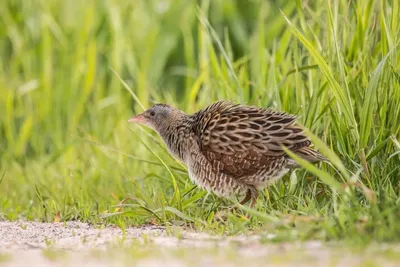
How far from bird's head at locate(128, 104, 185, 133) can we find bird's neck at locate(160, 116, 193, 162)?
1.3 inches

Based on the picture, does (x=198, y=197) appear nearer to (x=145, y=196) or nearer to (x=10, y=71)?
(x=145, y=196)

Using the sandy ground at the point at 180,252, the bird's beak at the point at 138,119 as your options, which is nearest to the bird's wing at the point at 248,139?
the sandy ground at the point at 180,252

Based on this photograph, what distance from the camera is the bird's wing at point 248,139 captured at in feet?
18.5

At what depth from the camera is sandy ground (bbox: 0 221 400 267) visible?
3680 millimetres

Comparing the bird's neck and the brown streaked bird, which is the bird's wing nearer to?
the brown streaked bird

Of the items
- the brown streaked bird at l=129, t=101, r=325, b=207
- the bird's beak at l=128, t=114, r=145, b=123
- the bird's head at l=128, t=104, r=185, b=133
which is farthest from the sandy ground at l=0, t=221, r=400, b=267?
the bird's beak at l=128, t=114, r=145, b=123

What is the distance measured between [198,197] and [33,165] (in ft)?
10.7

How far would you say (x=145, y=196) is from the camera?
6254 mm

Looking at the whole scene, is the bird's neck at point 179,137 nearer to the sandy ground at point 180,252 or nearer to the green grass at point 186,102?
the green grass at point 186,102

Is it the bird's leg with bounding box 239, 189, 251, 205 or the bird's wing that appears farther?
the bird's leg with bounding box 239, 189, 251, 205

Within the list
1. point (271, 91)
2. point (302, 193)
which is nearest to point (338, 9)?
point (271, 91)

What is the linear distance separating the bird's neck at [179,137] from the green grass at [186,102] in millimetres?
187

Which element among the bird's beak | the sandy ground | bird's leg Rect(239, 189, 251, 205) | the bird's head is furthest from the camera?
the bird's beak

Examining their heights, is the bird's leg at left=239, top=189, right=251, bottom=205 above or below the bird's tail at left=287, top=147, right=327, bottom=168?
below
